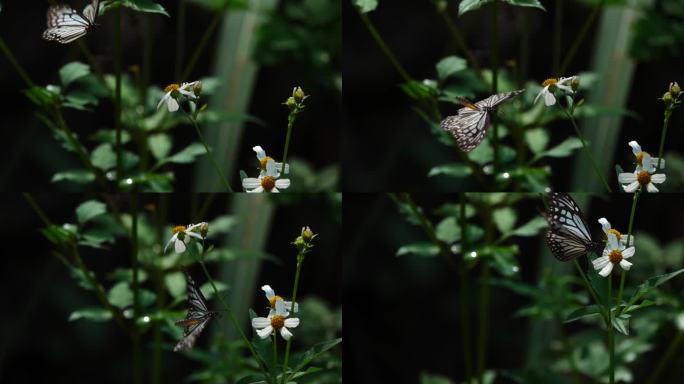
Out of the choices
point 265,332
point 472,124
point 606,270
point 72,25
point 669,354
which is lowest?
point 669,354

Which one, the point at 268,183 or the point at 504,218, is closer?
the point at 268,183

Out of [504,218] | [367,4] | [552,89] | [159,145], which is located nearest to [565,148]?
[504,218]

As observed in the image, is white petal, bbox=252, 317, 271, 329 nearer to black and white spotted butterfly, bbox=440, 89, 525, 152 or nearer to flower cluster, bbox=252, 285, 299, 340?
flower cluster, bbox=252, 285, 299, 340

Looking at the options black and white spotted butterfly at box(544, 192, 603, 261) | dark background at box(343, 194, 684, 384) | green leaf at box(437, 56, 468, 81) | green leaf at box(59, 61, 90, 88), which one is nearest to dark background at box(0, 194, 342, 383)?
dark background at box(343, 194, 684, 384)

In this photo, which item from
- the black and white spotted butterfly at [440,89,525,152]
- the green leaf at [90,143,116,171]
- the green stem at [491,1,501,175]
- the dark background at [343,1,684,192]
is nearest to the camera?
the black and white spotted butterfly at [440,89,525,152]

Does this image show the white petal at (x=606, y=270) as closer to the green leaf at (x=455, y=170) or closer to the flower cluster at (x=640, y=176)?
the flower cluster at (x=640, y=176)

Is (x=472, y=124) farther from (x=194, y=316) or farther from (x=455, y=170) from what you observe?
(x=194, y=316)

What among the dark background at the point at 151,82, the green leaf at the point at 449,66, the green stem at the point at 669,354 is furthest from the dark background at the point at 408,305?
the green leaf at the point at 449,66

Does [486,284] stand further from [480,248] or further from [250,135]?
[250,135]
